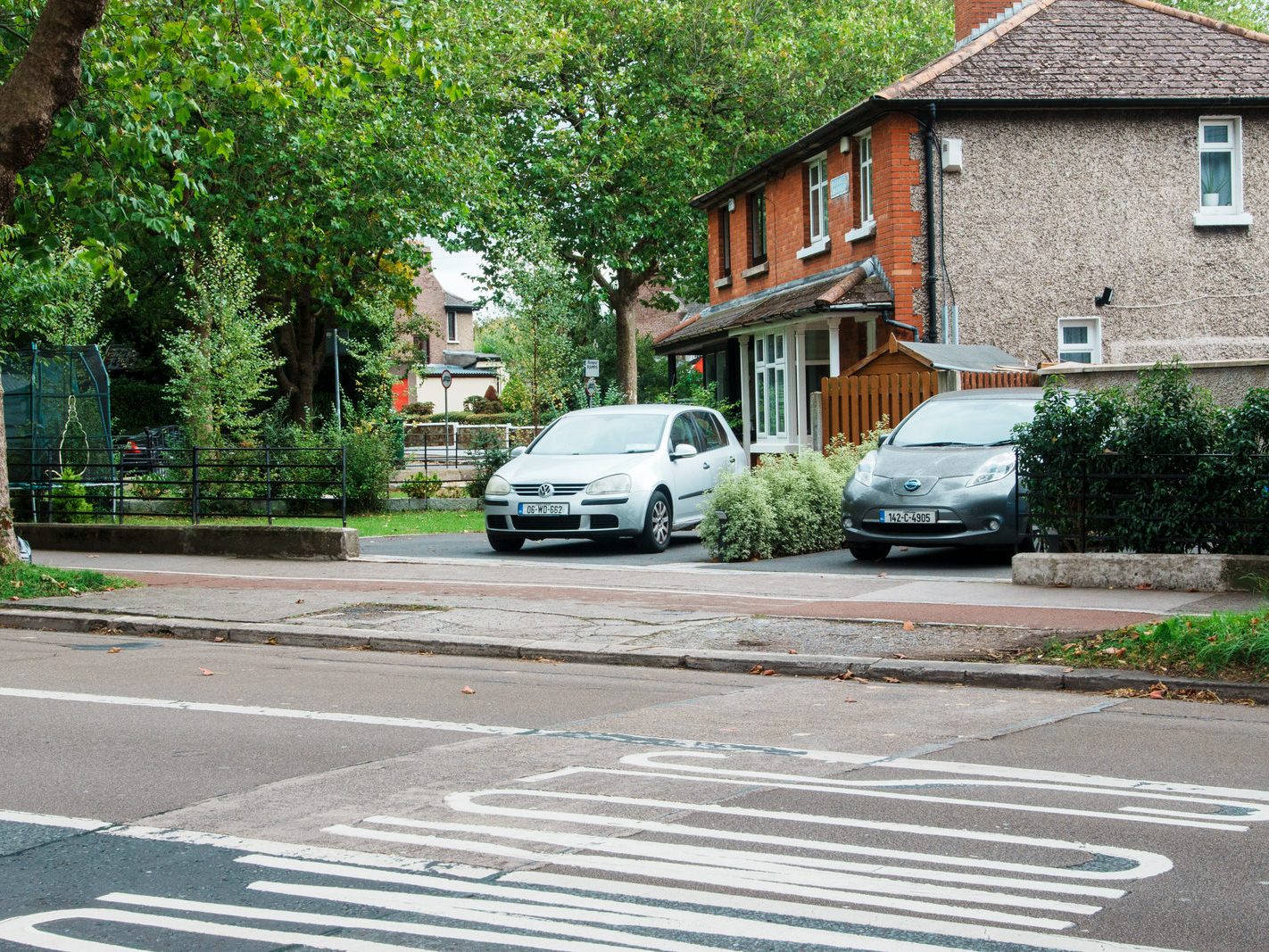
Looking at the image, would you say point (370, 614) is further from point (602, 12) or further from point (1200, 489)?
point (602, 12)

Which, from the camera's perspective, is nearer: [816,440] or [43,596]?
[43,596]

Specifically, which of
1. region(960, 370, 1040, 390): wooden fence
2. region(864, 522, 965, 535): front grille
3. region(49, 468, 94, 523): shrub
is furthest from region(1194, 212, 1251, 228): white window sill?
region(49, 468, 94, 523): shrub

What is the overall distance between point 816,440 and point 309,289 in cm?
1902

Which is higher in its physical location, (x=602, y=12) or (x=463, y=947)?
(x=602, y=12)

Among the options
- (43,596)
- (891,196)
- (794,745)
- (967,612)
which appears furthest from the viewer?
(891,196)

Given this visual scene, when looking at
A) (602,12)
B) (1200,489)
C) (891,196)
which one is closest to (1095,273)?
(891,196)

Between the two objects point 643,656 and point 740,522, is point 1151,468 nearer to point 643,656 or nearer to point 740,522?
point 740,522

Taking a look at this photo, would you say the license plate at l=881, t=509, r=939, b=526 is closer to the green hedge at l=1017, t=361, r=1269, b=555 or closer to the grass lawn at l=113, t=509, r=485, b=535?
the green hedge at l=1017, t=361, r=1269, b=555

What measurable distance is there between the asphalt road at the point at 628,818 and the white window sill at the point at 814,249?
20.5 metres

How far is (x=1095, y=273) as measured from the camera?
2523 centimetres

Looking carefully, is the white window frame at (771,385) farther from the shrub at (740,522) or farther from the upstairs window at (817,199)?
the shrub at (740,522)

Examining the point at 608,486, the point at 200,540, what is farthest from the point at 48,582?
the point at 608,486

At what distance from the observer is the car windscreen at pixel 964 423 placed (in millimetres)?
15141

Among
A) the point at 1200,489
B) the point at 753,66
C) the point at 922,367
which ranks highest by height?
the point at 753,66
